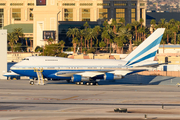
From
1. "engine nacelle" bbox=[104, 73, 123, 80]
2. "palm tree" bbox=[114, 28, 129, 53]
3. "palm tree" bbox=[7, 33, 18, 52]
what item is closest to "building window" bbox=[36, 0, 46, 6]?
"palm tree" bbox=[7, 33, 18, 52]

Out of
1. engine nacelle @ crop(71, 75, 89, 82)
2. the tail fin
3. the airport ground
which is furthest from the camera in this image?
the tail fin

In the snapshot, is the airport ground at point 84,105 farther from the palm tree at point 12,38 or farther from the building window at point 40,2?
the palm tree at point 12,38

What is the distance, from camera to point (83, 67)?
61375mm

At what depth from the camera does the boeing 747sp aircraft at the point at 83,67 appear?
60.5 meters

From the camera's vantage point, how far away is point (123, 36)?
558 ft

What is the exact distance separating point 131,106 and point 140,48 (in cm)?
2691

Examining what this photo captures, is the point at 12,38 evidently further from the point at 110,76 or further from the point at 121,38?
the point at 110,76

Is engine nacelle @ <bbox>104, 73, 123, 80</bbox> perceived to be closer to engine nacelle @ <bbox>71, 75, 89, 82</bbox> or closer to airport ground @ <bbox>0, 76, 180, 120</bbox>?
engine nacelle @ <bbox>71, 75, 89, 82</bbox>

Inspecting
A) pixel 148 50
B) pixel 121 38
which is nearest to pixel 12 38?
pixel 121 38

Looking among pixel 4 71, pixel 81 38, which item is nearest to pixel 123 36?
pixel 81 38

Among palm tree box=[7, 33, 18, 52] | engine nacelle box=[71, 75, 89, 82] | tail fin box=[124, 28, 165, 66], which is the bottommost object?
engine nacelle box=[71, 75, 89, 82]

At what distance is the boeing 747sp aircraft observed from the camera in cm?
6053

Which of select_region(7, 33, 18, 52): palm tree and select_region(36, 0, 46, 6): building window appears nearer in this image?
select_region(36, 0, 46, 6): building window

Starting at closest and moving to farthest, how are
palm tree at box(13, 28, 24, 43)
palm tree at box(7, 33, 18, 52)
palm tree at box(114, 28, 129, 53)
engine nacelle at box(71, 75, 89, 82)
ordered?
engine nacelle at box(71, 75, 89, 82) → palm tree at box(114, 28, 129, 53) → palm tree at box(7, 33, 18, 52) → palm tree at box(13, 28, 24, 43)
